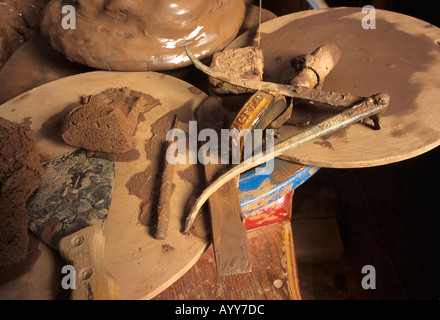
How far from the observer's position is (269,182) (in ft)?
3.79

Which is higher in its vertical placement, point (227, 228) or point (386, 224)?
point (227, 228)

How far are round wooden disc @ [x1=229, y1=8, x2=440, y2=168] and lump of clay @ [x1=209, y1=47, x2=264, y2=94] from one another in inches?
5.6

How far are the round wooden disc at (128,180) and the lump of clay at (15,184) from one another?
95mm

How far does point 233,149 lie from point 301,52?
0.66m

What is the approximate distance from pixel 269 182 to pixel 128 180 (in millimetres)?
462

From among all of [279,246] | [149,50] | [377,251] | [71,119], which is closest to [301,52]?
[149,50]

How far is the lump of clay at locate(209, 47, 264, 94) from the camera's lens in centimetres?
124

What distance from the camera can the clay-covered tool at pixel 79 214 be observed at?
84 cm

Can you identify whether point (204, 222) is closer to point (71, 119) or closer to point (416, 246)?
point (71, 119)

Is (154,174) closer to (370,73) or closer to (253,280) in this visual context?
(253,280)

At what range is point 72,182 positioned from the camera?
3.48 feet
